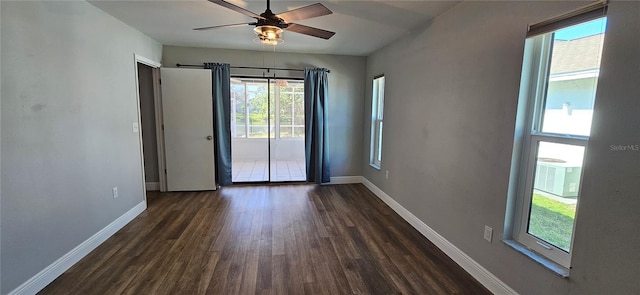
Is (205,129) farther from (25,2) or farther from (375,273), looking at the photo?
(375,273)

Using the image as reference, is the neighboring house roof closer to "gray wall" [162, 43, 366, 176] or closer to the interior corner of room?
the interior corner of room

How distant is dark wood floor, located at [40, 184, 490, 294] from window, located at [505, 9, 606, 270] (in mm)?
673

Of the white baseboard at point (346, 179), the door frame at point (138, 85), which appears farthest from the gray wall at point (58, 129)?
the white baseboard at point (346, 179)

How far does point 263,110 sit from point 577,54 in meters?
6.40

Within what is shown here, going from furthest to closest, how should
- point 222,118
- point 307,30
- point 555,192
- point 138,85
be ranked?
point 222,118, point 138,85, point 307,30, point 555,192

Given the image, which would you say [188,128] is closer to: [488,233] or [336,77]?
[336,77]

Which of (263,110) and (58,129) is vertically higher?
(263,110)

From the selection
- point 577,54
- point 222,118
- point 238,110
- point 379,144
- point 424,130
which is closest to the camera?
point 577,54

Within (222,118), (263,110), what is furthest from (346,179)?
(263,110)

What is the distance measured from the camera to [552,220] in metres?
1.71

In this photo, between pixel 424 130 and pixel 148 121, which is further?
pixel 148 121

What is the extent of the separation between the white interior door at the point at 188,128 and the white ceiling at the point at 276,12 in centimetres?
56

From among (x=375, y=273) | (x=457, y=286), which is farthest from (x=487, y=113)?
(x=375, y=273)

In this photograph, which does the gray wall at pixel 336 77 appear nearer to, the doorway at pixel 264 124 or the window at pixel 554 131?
the doorway at pixel 264 124
